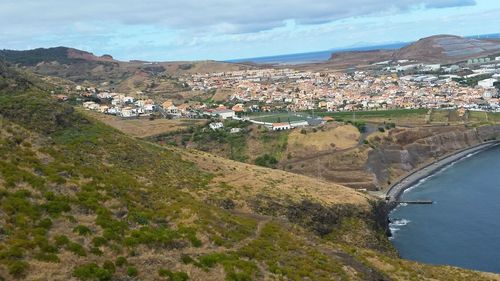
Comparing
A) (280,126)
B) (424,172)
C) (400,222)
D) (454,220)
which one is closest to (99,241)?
(400,222)

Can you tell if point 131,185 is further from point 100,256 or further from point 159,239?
point 100,256

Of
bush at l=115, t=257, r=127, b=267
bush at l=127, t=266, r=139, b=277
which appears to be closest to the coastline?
bush at l=115, t=257, r=127, b=267

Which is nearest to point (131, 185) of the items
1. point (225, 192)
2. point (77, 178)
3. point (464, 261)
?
point (77, 178)

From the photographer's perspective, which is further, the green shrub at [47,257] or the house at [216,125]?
the house at [216,125]

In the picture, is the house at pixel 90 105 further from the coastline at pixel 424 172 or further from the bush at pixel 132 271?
the bush at pixel 132 271

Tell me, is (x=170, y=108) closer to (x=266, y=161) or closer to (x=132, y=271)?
(x=266, y=161)

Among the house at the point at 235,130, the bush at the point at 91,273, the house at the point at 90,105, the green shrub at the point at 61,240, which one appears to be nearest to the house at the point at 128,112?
the house at the point at 90,105
